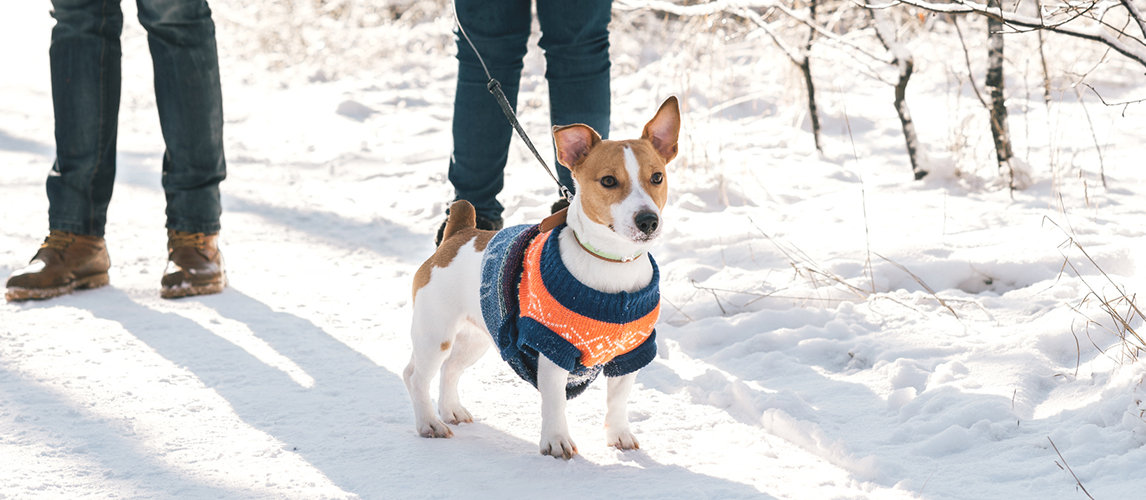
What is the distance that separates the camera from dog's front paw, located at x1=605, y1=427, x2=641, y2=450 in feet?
6.67

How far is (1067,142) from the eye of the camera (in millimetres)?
4602

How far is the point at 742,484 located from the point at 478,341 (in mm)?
855

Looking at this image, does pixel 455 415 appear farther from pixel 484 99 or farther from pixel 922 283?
pixel 922 283

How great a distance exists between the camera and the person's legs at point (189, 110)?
3.25 m

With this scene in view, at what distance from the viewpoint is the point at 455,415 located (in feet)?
7.32

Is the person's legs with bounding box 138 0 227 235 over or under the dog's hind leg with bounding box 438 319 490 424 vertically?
over

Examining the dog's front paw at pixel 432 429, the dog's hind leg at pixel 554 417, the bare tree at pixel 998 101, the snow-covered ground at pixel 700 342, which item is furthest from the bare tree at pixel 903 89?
the dog's front paw at pixel 432 429

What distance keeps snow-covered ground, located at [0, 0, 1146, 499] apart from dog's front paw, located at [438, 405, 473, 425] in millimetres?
36

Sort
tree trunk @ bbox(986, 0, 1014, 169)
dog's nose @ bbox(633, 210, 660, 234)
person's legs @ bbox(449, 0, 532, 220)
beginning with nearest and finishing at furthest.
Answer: dog's nose @ bbox(633, 210, 660, 234)
person's legs @ bbox(449, 0, 532, 220)
tree trunk @ bbox(986, 0, 1014, 169)

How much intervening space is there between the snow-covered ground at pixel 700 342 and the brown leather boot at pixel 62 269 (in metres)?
0.07

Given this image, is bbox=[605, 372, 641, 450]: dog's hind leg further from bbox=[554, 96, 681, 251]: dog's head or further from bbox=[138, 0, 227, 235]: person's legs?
bbox=[138, 0, 227, 235]: person's legs

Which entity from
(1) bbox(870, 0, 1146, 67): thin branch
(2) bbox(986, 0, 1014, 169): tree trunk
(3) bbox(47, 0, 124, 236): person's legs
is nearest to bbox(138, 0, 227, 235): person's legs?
(3) bbox(47, 0, 124, 236): person's legs

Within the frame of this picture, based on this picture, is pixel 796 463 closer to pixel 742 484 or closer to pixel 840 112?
pixel 742 484

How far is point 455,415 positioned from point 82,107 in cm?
225
